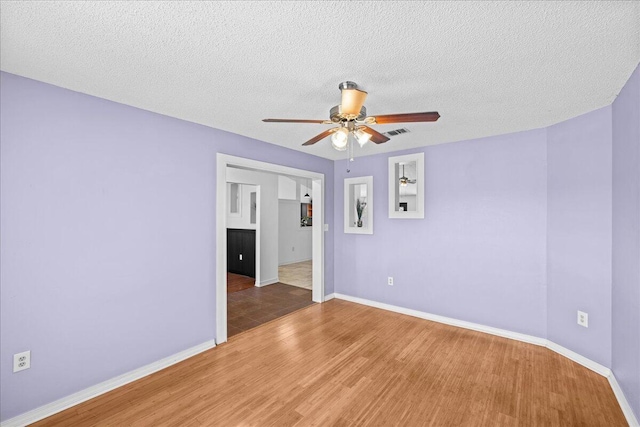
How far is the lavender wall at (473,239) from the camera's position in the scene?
3043mm

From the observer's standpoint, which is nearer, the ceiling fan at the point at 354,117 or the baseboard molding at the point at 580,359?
the ceiling fan at the point at 354,117

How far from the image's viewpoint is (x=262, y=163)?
345 cm

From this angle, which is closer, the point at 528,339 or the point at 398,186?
the point at 528,339

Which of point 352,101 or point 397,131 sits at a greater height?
point 397,131

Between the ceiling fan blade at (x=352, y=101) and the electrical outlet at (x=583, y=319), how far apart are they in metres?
2.82

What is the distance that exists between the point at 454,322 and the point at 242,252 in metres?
4.59

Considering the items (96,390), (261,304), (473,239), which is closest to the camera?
(96,390)

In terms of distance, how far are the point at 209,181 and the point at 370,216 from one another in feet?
7.94

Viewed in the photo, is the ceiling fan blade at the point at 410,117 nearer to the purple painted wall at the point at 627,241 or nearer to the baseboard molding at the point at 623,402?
the purple painted wall at the point at 627,241

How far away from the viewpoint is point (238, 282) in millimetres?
5832

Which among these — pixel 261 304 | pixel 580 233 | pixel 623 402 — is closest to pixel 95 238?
pixel 261 304

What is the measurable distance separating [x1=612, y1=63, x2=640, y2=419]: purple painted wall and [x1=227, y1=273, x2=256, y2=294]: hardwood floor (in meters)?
4.95

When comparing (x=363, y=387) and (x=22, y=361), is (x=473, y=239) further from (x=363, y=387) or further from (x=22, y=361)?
(x=22, y=361)

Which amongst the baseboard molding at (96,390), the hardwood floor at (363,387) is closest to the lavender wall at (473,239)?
the hardwood floor at (363,387)
